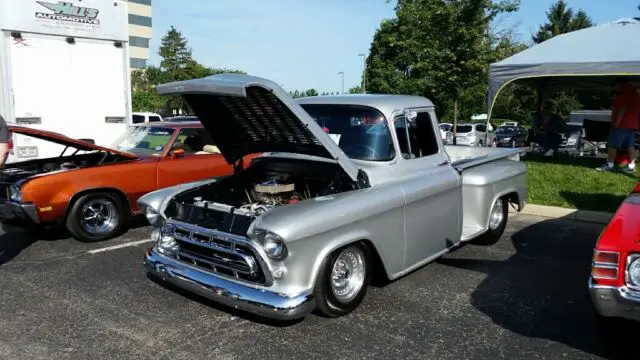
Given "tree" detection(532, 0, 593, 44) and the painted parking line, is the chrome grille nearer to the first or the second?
the painted parking line

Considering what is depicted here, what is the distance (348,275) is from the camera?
13.8ft

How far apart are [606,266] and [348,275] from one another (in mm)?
1818

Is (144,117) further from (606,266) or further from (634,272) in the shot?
(634,272)

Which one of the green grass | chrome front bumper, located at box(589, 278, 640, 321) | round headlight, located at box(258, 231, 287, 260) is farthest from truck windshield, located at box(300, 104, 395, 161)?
the green grass

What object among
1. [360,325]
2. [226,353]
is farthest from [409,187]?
[226,353]

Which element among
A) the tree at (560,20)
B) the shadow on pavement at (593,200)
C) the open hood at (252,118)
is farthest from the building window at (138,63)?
the open hood at (252,118)

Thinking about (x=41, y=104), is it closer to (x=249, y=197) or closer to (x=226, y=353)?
(x=249, y=197)

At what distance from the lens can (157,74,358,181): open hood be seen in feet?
12.9

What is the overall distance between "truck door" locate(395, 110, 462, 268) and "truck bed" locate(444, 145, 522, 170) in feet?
1.63

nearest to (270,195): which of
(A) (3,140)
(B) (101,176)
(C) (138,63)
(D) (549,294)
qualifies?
(D) (549,294)

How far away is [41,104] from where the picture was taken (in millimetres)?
9320

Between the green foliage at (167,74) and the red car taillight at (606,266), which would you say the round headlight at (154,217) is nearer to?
the red car taillight at (606,266)

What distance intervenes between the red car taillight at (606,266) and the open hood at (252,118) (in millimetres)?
1844

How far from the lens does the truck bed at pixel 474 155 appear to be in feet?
19.1
